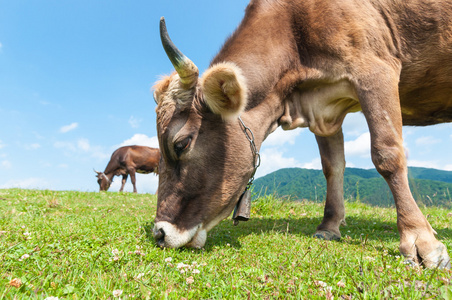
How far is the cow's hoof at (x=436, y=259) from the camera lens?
3014 mm

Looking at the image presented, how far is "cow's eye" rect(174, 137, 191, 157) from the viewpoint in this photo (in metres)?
3.70

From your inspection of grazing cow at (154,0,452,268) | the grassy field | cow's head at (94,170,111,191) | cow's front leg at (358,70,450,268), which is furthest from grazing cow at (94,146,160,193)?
cow's front leg at (358,70,450,268)

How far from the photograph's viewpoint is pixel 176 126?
3738mm

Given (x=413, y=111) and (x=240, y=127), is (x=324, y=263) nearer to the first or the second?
(x=240, y=127)

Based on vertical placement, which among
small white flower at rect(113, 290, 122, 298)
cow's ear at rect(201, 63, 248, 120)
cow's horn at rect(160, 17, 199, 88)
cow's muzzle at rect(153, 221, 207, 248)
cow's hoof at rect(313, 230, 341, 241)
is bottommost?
cow's hoof at rect(313, 230, 341, 241)

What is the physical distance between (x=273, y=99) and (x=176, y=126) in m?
1.39

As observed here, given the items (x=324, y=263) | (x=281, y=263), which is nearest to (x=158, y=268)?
(x=281, y=263)

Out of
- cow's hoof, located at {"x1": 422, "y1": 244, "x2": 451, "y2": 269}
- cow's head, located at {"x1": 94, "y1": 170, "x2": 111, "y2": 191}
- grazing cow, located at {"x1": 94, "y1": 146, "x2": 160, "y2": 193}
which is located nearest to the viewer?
cow's hoof, located at {"x1": 422, "y1": 244, "x2": 451, "y2": 269}

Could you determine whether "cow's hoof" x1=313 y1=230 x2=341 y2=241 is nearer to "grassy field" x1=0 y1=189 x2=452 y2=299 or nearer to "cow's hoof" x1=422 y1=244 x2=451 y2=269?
"grassy field" x1=0 y1=189 x2=452 y2=299

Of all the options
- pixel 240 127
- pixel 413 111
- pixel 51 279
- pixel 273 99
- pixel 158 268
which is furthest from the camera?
pixel 413 111

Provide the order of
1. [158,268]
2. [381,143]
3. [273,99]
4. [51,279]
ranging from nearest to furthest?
1. [51,279]
2. [158,268]
3. [381,143]
4. [273,99]

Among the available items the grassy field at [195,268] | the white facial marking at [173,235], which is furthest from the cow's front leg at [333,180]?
the white facial marking at [173,235]

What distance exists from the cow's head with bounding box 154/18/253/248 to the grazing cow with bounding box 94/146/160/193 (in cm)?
2424

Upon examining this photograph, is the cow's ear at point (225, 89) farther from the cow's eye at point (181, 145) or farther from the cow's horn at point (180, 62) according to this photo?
the cow's eye at point (181, 145)
